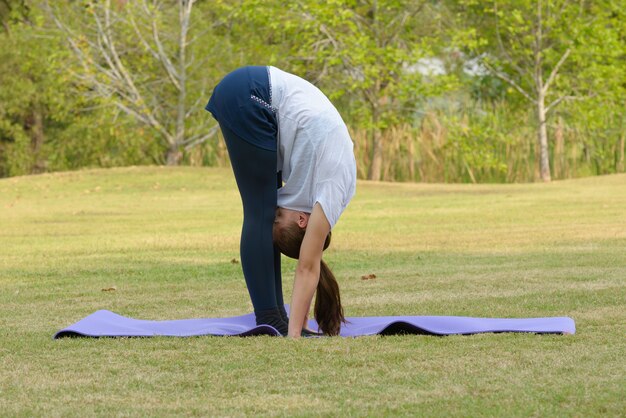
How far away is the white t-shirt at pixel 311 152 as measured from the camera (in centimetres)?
571

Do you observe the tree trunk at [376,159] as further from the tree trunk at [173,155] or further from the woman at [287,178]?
the woman at [287,178]

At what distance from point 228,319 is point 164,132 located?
22592mm

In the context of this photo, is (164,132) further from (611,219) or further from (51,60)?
(611,219)

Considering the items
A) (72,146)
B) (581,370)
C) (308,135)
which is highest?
(308,135)

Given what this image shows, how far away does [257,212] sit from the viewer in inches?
227

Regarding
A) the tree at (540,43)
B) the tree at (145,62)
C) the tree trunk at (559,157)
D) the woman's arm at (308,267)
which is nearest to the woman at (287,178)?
the woman's arm at (308,267)

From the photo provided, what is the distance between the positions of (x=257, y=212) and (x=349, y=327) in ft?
2.65

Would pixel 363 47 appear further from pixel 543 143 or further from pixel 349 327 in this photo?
pixel 349 327

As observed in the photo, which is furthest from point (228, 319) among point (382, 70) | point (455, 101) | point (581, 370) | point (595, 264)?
point (455, 101)

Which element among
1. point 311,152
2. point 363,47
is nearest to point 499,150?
point 363,47

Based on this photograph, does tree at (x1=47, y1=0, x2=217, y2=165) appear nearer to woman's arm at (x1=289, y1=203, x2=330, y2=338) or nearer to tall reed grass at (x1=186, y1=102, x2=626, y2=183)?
tall reed grass at (x1=186, y1=102, x2=626, y2=183)

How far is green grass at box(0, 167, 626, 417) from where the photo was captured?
4188 millimetres

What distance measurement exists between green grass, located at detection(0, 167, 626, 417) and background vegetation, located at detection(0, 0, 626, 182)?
8833 millimetres

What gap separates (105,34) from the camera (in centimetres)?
2816
